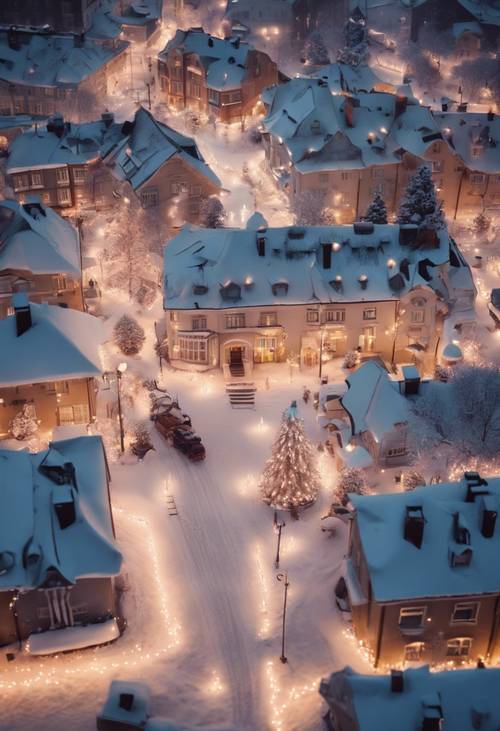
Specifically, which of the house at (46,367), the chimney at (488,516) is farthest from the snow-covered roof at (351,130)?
the chimney at (488,516)

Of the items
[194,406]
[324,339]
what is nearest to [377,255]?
[324,339]

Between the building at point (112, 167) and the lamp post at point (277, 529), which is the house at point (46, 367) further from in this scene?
the building at point (112, 167)

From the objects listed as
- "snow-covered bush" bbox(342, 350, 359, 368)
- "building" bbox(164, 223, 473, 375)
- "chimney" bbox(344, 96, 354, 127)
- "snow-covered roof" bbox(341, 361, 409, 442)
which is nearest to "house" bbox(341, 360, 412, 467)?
"snow-covered roof" bbox(341, 361, 409, 442)

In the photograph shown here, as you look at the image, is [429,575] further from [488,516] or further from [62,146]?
[62,146]

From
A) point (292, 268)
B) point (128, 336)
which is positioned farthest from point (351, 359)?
point (128, 336)

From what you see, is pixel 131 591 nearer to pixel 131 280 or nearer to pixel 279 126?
pixel 131 280

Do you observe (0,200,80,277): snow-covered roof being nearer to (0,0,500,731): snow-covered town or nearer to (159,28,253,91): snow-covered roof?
(0,0,500,731): snow-covered town

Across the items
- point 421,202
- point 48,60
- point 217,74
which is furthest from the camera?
point 48,60
